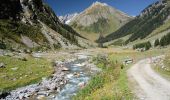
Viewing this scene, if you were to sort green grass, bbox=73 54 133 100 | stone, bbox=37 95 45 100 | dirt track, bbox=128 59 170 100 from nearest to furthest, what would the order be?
1. dirt track, bbox=128 59 170 100
2. green grass, bbox=73 54 133 100
3. stone, bbox=37 95 45 100

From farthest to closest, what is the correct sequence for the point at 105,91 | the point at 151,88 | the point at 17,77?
1. the point at 17,77
2. the point at 151,88
3. the point at 105,91

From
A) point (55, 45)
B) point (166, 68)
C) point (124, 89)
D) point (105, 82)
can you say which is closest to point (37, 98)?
point (105, 82)

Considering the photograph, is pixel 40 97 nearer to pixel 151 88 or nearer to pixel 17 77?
pixel 151 88

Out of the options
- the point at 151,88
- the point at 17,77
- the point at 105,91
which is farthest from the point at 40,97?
the point at 17,77

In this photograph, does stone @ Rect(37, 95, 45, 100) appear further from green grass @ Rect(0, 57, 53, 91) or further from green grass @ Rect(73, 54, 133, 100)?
green grass @ Rect(0, 57, 53, 91)

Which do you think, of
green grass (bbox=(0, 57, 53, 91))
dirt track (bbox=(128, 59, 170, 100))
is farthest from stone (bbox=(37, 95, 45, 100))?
dirt track (bbox=(128, 59, 170, 100))

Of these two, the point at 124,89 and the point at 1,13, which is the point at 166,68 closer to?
the point at 124,89

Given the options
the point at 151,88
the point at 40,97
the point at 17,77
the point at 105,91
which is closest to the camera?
the point at 105,91

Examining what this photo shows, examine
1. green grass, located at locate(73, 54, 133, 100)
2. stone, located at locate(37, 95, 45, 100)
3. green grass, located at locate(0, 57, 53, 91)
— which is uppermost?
green grass, located at locate(0, 57, 53, 91)

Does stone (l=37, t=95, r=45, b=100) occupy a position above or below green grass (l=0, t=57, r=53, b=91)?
below

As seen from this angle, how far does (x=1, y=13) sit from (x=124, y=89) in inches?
6329

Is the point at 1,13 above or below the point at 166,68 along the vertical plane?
above

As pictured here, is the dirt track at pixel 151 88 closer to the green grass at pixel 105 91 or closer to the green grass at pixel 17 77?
the green grass at pixel 105 91

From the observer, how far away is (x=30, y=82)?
2131 inches
